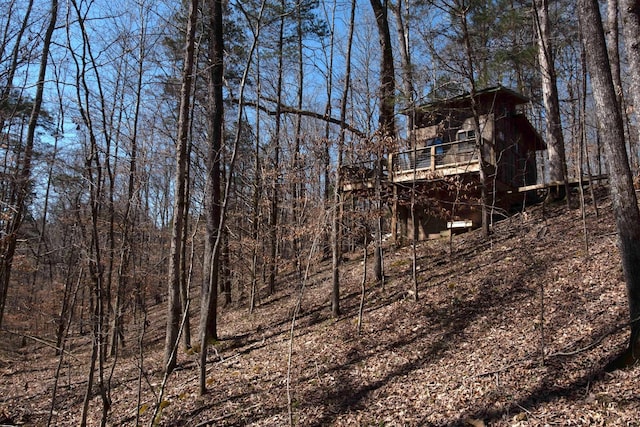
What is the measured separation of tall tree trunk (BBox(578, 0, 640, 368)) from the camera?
5238 mm

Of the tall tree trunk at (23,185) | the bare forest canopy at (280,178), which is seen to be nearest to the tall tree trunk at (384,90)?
the bare forest canopy at (280,178)

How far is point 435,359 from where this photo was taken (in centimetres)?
716

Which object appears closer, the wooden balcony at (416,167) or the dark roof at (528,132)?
the wooden balcony at (416,167)

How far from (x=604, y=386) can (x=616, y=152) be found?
2945 millimetres

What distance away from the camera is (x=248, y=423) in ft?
21.1

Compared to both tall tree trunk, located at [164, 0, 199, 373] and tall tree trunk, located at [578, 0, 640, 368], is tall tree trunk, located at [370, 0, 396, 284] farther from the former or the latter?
tall tree trunk, located at [578, 0, 640, 368]

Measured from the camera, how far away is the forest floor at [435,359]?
18.3ft

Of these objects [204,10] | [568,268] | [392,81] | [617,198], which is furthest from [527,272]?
[204,10]

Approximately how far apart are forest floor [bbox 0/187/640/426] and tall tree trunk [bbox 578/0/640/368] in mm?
283

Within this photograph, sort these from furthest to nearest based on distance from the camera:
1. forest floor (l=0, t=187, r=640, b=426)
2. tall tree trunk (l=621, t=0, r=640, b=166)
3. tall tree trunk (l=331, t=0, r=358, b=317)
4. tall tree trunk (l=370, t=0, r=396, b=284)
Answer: tall tree trunk (l=370, t=0, r=396, b=284), tall tree trunk (l=331, t=0, r=358, b=317), forest floor (l=0, t=187, r=640, b=426), tall tree trunk (l=621, t=0, r=640, b=166)

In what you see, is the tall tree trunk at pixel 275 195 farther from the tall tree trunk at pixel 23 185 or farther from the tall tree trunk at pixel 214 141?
the tall tree trunk at pixel 23 185

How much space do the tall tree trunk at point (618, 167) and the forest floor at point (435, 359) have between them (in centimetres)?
28

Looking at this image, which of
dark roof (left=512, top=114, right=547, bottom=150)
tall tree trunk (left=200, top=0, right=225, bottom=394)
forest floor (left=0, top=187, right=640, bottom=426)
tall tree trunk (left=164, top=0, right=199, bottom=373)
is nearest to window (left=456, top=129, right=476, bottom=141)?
dark roof (left=512, top=114, right=547, bottom=150)

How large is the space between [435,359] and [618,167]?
3.97m
